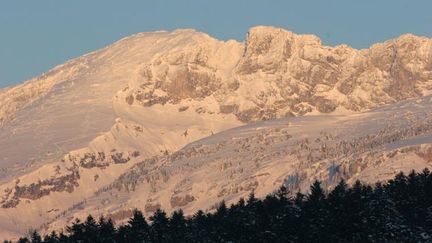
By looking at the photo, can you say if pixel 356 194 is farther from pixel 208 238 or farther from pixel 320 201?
pixel 208 238

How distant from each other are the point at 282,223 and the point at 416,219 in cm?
1622

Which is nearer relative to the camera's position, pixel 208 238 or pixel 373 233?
pixel 373 233

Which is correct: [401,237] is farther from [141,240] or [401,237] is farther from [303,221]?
[141,240]

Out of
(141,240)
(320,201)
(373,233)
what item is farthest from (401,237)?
(141,240)

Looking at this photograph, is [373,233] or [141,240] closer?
[373,233]

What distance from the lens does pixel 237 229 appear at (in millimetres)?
196625

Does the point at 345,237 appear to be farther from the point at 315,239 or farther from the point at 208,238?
the point at 208,238

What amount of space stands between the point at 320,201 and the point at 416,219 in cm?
1178

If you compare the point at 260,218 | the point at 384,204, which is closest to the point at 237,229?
the point at 260,218

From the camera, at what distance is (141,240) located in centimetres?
19975

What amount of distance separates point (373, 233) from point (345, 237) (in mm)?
3457

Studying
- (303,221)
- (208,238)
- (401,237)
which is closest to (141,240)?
(208,238)

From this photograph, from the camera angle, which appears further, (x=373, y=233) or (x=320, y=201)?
(x=320, y=201)

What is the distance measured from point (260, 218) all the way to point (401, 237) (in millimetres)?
20358
